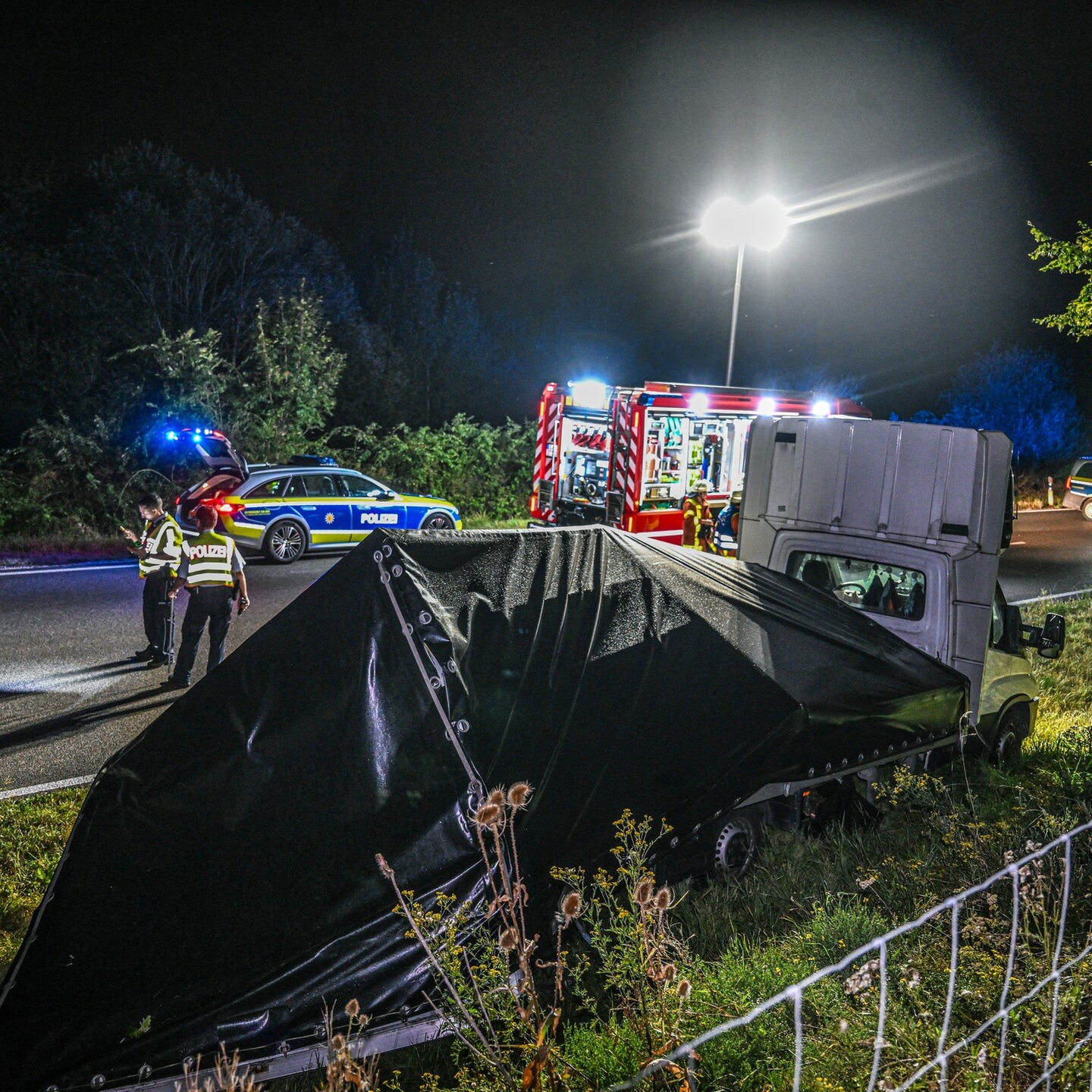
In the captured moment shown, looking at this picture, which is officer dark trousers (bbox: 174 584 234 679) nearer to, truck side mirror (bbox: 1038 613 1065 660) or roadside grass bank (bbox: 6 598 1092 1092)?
roadside grass bank (bbox: 6 598 1092 1092)

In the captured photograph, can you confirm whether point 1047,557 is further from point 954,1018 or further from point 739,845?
point 954,1018

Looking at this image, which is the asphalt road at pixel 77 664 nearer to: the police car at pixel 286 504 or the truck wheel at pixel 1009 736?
the police car at pixel 286 504

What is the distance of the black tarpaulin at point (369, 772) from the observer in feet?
10.6

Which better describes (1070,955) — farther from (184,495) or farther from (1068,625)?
(184,495)

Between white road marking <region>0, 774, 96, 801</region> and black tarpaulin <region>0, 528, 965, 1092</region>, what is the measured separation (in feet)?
10.8

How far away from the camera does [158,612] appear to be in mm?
9695

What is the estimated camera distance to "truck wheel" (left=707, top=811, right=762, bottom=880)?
5051mm

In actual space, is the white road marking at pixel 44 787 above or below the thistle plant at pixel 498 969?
below

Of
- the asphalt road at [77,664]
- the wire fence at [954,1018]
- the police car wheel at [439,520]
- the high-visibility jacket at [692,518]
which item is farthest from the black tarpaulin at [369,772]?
the police car wheel at [439,520]

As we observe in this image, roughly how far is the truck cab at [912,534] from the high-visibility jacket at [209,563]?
441 cm

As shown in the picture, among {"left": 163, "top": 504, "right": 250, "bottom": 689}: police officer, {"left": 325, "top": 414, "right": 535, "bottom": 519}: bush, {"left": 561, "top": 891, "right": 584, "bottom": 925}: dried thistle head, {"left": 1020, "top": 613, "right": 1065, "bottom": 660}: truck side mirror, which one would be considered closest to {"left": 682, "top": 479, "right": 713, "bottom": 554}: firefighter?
{"left": 163, "top": 504, "right": 250, "bottom": 689}: police officer

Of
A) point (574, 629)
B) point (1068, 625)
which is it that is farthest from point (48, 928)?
point (1068, 625)

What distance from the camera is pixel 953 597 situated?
607 centimetres

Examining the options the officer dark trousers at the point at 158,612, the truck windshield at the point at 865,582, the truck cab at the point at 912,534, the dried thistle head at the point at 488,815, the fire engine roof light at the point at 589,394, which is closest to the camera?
the dried thistle head at the point at 488,815
